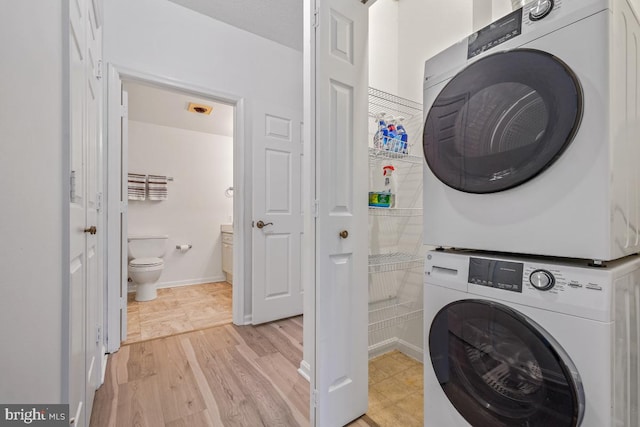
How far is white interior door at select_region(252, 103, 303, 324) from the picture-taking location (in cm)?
246

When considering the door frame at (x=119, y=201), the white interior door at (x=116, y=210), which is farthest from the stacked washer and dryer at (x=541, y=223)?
the white interior door at (x=116, y=210)

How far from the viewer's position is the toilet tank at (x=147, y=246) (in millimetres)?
3355

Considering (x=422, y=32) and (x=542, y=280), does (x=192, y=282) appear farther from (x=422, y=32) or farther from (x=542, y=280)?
(x=542, y=280)

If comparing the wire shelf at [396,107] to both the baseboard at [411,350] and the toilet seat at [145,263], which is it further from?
the toilet seat at [145,263]

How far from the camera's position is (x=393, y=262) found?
1665mm

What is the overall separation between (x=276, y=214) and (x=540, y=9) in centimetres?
211

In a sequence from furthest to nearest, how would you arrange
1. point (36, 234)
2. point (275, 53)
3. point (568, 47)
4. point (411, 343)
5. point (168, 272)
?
1. point (168, 272)
2. point (275, 53)
3. point (411, 343)
4. point (568, 47)
5. point (36, 234)

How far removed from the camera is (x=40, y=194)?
0.66 metres

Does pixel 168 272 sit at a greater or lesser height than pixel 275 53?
lesser

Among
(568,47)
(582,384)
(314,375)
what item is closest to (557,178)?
(568,47)

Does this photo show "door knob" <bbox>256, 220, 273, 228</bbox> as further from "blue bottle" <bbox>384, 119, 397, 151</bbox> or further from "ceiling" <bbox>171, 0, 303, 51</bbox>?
"ceiling" <bbox>171, 0, 303, 51</bbox>

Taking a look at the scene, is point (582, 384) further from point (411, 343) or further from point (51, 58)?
point (51, 58)

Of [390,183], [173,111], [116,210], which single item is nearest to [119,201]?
[116,210]

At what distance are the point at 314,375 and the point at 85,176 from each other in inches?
51.5
